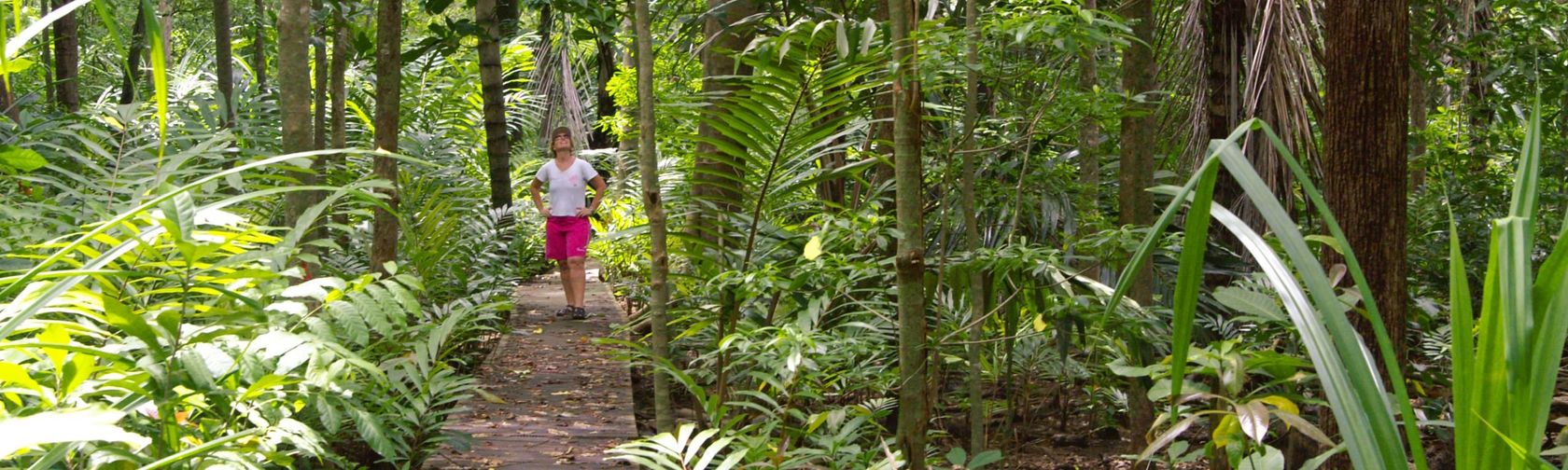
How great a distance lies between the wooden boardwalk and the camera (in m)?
3.92

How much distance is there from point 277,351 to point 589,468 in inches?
73.9

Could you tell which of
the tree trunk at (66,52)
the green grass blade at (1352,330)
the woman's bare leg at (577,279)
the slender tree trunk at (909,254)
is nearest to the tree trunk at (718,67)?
the woman's bare leg at (577,279)

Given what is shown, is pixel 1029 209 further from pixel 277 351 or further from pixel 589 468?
pixel 277 351

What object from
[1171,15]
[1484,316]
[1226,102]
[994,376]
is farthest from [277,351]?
[1171,15]

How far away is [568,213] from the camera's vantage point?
7164mm

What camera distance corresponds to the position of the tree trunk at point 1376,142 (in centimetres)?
263

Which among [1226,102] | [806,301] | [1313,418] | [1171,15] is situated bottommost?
[1313,418]

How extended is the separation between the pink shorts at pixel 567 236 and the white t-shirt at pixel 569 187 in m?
0.05

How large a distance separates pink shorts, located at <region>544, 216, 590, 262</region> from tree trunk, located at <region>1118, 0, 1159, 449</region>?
3.57 metres

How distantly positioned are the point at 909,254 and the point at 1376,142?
1.06m

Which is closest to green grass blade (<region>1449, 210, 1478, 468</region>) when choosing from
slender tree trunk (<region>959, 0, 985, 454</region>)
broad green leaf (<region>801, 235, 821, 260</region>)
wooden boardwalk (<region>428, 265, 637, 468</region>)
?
slender tree trunk (<region>959, 0, 985, 454</region>)

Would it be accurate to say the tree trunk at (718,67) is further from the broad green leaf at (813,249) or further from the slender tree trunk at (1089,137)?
the broad green leaf at (813,249)

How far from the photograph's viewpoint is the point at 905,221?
2914mm

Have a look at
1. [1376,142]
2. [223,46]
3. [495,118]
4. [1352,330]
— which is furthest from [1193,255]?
[495,118]
